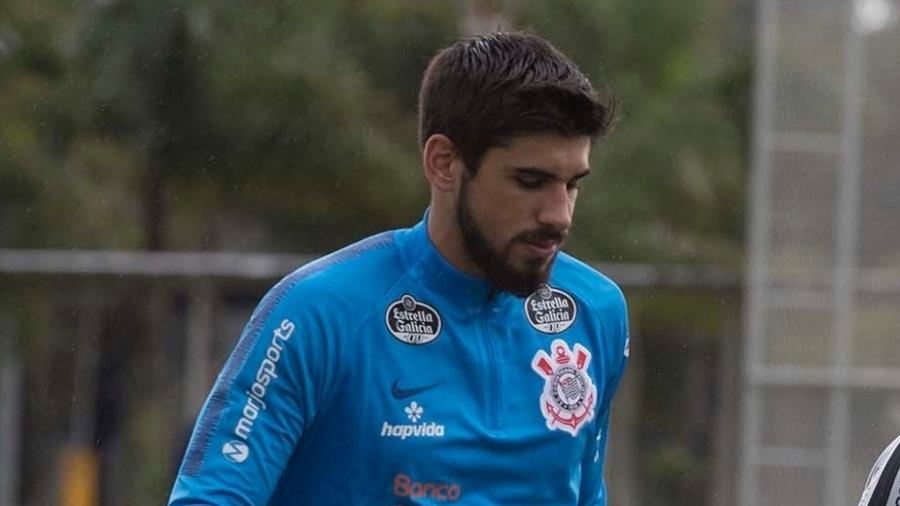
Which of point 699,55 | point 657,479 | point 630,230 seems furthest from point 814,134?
point 657,479

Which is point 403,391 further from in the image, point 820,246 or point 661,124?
point 661,124

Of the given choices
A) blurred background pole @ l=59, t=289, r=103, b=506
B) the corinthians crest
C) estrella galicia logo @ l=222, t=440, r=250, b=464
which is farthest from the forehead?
blurred background pole @ l=59, t=289, r=103, b=506

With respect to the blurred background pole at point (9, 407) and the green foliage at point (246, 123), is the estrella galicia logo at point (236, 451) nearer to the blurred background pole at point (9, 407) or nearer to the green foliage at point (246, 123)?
the blurred background pole at point (9, 407)

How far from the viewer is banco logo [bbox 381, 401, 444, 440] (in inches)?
142

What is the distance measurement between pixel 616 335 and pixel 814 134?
8.58 m

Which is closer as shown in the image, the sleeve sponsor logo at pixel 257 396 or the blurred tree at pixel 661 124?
the sleeve sponsor logo at pixel 257 396

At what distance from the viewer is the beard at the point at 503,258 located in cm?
365

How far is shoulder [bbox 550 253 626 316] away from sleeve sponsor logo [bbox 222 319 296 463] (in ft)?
2.07

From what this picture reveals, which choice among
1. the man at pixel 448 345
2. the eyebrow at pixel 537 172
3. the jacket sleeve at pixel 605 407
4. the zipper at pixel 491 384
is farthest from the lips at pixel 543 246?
the jacket sleeve at pixel 605 407

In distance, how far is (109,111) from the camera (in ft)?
54.6

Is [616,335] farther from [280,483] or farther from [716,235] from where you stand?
[716,235]

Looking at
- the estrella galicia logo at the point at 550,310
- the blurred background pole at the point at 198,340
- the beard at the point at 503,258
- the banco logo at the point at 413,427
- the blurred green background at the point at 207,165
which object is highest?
the blurred green background at the point at 207,165

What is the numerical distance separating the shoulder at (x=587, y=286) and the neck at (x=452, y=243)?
0.64 feet

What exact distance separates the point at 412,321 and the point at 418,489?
1.03 feet
